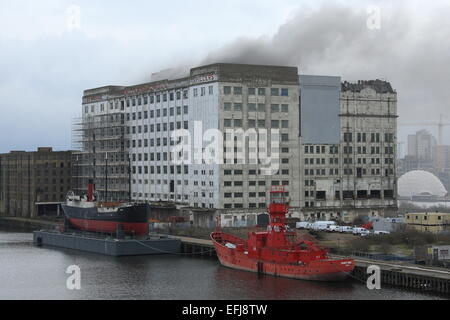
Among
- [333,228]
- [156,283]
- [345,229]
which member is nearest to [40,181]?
[333,228]

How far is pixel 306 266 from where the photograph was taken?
215 feet

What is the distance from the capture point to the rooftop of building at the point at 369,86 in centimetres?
11806

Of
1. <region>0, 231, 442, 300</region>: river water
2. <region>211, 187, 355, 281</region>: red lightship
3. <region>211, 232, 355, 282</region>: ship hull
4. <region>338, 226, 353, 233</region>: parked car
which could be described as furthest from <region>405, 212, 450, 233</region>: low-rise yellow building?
<region>211, 232, 355, 282</region>: ship hull

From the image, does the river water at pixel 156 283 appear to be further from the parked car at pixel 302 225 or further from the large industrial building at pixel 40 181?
the large industrial building at pixel 40 181

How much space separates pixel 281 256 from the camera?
68.6 metres

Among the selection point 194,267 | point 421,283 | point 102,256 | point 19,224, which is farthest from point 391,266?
point 19,224

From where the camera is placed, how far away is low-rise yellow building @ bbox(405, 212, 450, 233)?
303 ft

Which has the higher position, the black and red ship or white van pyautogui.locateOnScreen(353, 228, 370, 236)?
the black and red ship

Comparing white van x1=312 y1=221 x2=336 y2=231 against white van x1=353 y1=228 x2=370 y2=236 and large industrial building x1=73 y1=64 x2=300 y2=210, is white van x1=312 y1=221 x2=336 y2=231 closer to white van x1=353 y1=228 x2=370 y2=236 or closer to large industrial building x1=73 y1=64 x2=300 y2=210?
white van x1=353 y1=228 x2=370 y2=236

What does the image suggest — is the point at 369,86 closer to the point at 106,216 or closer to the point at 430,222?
the point at 430,222

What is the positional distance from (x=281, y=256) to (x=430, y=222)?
30701 mm

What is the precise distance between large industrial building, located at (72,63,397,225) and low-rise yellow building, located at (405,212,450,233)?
22741 millimetres

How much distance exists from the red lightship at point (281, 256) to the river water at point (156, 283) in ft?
2.76

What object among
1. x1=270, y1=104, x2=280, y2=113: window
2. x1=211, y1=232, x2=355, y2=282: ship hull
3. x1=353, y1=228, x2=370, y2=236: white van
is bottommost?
x1=211, y1=232, x2=355, y2=282: ship hull
